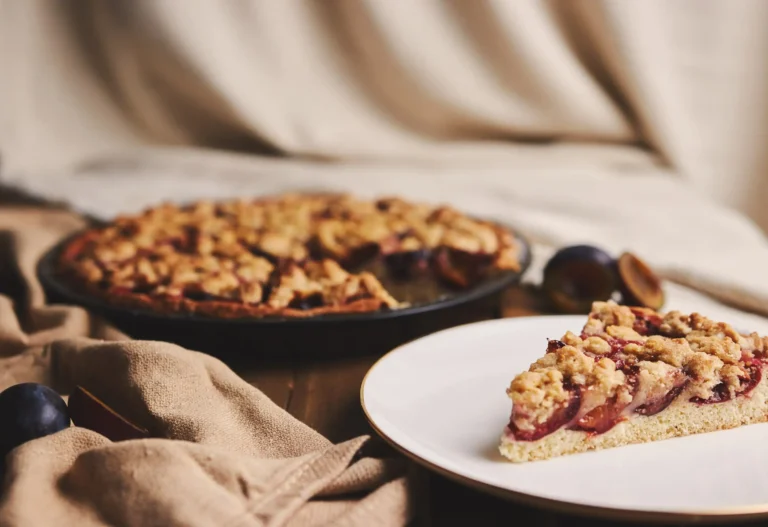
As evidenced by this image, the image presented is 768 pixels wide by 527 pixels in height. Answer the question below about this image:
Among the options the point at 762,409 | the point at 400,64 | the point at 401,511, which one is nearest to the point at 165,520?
the point at 401,511

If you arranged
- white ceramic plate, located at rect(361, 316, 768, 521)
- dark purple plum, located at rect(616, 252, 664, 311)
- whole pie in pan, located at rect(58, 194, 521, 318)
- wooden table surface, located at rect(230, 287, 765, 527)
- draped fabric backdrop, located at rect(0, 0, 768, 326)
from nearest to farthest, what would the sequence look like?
white ceramic plate, located at rect(361, 316, 768, 521)
wooden table surface, located at rect(230, 287, 765, 527)
whole pie in pan, located at rect(58, 194, 521, 318)
dark purple plum, located at rect(616, 252, 664, 311)
draped fabric backdrop, located at rect(0, 0, 768, 326)

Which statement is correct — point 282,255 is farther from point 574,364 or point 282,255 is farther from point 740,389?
point 740,389

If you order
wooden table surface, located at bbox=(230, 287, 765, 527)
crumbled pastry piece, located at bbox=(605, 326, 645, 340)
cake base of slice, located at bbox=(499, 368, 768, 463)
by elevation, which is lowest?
wooden table surface, located at bbox=(230, 287, 765, 527)

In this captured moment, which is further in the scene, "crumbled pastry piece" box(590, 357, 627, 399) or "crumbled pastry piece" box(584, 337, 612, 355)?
"crumbled pastry piece" box(584, 337, 612, 355)

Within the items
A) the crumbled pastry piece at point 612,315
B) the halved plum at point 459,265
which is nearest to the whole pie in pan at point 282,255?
the halved plum at point 459,265

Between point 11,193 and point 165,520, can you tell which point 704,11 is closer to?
point 11,193

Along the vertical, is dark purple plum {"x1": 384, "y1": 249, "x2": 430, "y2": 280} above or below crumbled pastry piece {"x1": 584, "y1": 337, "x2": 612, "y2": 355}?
below

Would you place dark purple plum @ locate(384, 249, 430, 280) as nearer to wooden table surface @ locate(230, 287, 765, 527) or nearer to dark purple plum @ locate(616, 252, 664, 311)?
wooden table surface @ locate(230, 287, 765, 527)

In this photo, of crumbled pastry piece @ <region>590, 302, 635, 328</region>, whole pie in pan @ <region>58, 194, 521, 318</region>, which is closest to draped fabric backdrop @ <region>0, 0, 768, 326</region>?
whole pie in pan @ <region>58, 194, 521, 318</region>
